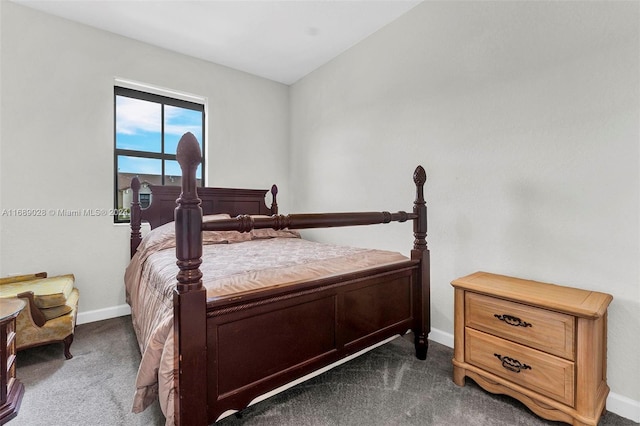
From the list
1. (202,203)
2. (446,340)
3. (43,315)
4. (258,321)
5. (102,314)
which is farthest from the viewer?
(202,203)

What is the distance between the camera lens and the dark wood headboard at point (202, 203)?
284 cm

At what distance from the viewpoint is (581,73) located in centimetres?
162

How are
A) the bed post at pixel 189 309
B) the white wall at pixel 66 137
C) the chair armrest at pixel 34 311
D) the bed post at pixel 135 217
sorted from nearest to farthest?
1. the bed post at pixel 189 309
2. the chair armrest at pixel 34 311
3. the white wall at pixel 66 137
4. the bed post at pixel 135 217

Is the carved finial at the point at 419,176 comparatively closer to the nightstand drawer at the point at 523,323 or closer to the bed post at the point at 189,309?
the nightstand drawer at the point at 523,323

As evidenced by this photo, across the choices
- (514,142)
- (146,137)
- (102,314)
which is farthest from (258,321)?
(146,137)

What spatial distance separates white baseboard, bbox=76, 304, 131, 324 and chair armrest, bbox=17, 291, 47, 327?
81 centimetres

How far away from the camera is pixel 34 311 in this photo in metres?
1.94

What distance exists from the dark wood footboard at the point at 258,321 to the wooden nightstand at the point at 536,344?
1.36 feet

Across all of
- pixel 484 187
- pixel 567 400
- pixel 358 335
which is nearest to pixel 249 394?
pixel 358 335

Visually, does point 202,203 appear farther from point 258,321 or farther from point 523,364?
point 523,364

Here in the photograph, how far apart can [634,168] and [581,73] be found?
583 millimetres

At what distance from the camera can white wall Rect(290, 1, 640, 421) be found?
1511 mm

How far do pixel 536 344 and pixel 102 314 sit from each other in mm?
3434

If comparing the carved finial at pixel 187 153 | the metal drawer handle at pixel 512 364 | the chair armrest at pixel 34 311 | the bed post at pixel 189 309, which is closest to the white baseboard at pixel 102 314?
the chair armrest at pixel 34 311
